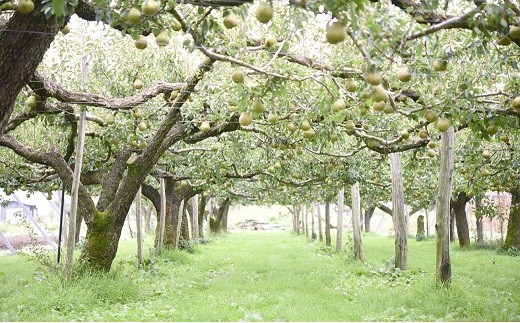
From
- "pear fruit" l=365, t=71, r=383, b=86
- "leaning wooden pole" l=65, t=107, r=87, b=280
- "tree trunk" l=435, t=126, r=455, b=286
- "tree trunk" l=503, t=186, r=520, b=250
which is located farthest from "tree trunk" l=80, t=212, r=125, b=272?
"tree trunk" l=503, t=186, r=520, b=250

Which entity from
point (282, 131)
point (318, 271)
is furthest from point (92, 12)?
point (318, 271)

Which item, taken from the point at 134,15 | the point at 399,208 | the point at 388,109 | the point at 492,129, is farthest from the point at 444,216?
the point at 134,15

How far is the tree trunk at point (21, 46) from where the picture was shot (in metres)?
4.38

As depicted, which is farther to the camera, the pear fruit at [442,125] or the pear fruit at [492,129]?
the pear fruit at [492,129]

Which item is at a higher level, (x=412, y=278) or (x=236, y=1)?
(x=236, y=1)

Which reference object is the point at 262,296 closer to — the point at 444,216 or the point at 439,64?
the point at 444,216

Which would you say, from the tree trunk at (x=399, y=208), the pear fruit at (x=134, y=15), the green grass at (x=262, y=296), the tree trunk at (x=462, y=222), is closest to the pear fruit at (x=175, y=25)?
the pear fruit at (x=134, y=15)

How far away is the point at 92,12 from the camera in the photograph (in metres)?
4.87

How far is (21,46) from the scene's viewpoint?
4531mm

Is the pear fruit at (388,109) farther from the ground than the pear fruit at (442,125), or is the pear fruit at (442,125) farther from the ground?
the pear fruit at (388,109)

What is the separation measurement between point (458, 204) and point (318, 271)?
11803 mm

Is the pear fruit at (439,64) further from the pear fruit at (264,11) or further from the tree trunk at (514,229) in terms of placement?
the tree trunk at (514,229)

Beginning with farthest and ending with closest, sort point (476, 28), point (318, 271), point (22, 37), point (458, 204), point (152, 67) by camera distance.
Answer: point (458, 204)
point (318, 271)
point (152, 67)
point (22, 37)
point (476, 28)

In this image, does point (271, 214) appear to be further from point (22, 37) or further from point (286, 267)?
point (22, 37)
